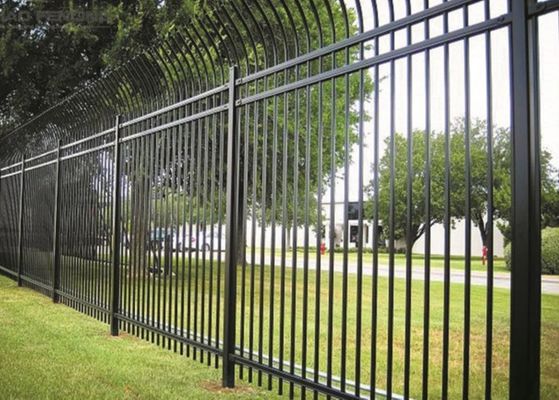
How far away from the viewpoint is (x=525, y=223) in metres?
2.79

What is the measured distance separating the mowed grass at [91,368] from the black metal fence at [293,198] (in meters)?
0.23

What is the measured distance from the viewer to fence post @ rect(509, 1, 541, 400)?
276 cm

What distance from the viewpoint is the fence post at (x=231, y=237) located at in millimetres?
5012

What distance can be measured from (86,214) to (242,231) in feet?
12.8

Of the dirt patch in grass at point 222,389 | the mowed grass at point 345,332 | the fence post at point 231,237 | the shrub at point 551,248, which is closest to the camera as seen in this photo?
the mowed grass at point 345,332

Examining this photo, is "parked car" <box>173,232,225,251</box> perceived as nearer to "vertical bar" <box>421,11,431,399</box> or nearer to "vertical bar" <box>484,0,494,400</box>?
"vertical bar" <box>421,11,431,399</box>

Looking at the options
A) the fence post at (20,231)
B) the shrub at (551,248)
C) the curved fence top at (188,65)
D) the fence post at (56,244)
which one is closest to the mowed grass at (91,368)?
the fence post at (56,244)

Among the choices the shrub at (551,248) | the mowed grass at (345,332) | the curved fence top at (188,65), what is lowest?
the mowed grass at (345,332)

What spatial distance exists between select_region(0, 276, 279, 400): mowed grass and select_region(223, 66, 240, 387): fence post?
393 millimetres

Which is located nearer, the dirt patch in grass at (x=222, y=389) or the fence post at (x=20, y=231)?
the dirt patch in grass at (x=222, y=389)

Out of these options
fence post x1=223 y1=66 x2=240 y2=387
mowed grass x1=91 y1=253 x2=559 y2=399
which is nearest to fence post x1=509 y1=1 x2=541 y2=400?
mowed grass x1=91 y1=253 x2=559 y2=399

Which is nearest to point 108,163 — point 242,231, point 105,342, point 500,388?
point 105,342

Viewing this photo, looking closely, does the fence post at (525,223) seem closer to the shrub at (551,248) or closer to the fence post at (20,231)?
the shrub at (551,248)

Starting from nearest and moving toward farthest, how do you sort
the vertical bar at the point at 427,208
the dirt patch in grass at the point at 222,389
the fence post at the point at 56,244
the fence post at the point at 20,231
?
the vertical bar at the point at 427,208 → the dirt patch in grass at the point at 222,389 → the fence post at the point at 56,244 → the fence post at the point at 20,231
